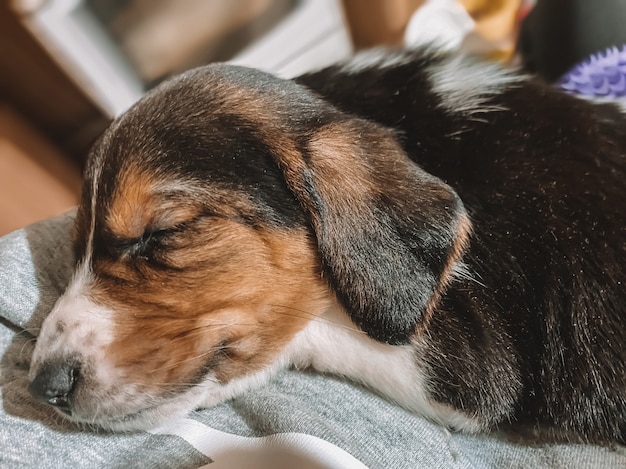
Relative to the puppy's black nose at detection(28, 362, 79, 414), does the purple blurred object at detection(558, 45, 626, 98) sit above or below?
below

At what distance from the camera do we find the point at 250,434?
3.61 ft

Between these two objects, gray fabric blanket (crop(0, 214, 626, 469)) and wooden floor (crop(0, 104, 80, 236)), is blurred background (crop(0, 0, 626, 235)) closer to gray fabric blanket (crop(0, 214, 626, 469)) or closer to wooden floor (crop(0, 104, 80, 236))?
wooden floor (crop(0, 104, 80, 236))

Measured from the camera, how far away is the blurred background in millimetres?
2318

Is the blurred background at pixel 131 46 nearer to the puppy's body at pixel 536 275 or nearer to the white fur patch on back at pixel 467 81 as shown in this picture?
the white fur patch on back at pixel 467 81

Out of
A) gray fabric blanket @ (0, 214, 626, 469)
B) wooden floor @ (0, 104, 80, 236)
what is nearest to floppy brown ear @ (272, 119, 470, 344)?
gray fabric blanket @ (0, 214, 626, 469)

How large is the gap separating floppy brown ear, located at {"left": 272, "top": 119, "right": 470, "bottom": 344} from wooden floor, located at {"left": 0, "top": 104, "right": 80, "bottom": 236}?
5.91 feet

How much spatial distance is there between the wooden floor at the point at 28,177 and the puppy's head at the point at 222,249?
1610 mm

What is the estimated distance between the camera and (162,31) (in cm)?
255

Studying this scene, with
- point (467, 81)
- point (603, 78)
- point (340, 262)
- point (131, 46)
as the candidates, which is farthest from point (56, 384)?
point (131, 46)

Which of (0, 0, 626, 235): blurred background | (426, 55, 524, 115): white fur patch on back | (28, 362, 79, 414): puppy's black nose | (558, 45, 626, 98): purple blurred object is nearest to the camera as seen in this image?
(28, 362, 79, 414): puppy's black nose

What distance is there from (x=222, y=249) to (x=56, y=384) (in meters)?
0.34

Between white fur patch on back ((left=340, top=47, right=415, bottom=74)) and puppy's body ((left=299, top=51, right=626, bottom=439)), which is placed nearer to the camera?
puppy's body ((left=299, top=51, right=626, bottom=439))

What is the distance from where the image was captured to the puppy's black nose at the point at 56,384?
1.00 m

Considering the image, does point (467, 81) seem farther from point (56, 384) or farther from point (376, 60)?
point (56, 384)
